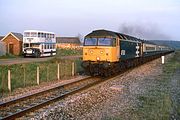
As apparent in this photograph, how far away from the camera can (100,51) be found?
71.6 ft

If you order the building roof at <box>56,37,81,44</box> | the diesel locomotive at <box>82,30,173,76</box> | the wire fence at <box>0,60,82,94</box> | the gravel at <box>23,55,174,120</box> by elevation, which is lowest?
the gravel at <box>23,55,174,120</box>

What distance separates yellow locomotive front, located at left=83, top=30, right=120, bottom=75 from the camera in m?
21.5

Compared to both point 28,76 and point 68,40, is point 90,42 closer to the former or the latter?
point 28,76

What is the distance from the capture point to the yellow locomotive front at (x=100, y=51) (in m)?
21.5

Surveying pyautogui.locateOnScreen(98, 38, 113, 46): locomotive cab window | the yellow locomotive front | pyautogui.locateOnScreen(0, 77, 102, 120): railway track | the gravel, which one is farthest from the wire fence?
the gravel

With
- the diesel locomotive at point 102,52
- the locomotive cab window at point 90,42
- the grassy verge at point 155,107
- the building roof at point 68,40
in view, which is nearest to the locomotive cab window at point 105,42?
the diesel locomotive at point 102,52

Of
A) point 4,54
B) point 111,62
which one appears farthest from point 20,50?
point 111,62

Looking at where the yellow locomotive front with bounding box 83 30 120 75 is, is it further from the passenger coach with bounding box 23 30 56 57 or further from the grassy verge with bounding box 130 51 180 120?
the passenger coach with bounding box 23 30 56 57

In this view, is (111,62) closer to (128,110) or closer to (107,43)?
(107,43)

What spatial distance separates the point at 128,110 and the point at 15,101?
4.35 meters

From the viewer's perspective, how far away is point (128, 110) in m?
11.3

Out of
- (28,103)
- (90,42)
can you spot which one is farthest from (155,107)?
(90,42)

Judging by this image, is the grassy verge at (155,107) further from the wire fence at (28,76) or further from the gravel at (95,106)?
the wire fence at (28,76)

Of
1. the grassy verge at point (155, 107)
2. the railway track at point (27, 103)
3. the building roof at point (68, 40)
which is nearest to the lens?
the grassy verge at point (155, 107)
